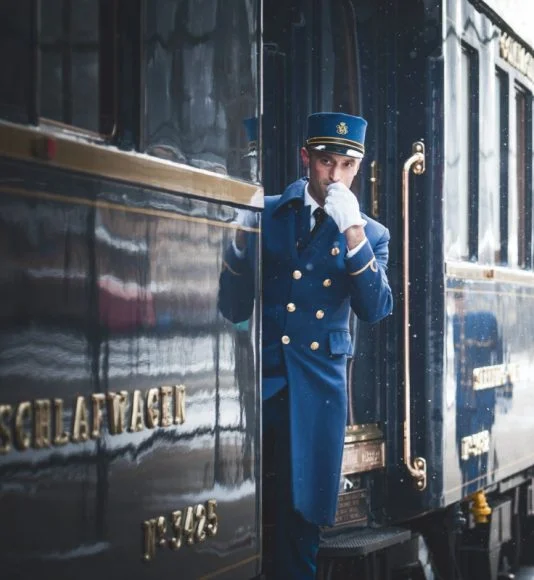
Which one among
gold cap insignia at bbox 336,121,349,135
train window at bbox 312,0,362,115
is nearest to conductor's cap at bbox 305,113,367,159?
gold cap insignia at bbox 336,121,349,135

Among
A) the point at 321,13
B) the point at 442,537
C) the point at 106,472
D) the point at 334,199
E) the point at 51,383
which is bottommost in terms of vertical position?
the point at 442,537

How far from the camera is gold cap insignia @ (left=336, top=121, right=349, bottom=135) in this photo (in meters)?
4.57

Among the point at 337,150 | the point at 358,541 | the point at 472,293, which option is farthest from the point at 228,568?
the point at 472,293

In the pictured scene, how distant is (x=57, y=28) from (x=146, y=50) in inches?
17.2

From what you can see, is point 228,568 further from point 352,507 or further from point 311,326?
point 352,507

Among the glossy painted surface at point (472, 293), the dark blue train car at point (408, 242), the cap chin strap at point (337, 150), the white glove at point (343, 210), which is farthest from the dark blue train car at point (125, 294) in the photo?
the glossy painted surface at point (472, 293)

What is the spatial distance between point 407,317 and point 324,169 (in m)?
1.24

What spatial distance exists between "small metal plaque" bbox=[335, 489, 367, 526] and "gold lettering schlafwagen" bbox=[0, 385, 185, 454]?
2113 mm

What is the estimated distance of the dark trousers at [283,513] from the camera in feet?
14.9

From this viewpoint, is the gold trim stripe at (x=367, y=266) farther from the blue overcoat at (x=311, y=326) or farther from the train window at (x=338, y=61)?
the train window at (x=338, y=61)

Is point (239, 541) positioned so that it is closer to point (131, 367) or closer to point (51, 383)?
point (131, 367)

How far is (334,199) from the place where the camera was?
14.7ft

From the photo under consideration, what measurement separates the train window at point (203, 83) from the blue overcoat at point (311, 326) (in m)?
0.58

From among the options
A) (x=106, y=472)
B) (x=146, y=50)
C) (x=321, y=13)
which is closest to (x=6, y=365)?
(x=106, y=472)
